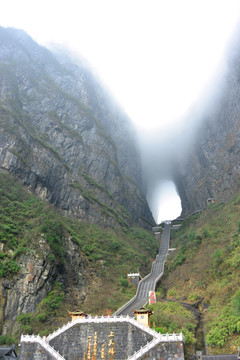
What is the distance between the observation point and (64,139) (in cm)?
5094

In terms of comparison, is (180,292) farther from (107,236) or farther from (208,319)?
(107,236)

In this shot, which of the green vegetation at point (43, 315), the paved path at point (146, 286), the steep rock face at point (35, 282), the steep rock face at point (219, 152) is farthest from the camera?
the steep rock face at point (219, 152)

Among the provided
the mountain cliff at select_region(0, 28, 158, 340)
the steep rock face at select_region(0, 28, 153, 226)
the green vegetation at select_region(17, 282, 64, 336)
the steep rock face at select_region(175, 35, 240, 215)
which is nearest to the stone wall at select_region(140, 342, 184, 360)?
the green vegetation at select_region(17, 282, 64, 336)

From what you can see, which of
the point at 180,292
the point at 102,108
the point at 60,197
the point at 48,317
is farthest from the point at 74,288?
the point at 102,108

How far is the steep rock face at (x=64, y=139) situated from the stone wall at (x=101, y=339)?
2270cm

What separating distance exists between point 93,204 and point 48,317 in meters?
23.0

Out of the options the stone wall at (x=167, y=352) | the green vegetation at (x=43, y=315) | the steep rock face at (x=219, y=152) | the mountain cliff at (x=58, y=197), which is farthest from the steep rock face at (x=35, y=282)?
the steep rock face at (x=219, y=152)

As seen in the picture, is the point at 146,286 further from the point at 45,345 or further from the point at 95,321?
the point at 45,345

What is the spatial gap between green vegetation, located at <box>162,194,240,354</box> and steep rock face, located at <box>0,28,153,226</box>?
15198 mm

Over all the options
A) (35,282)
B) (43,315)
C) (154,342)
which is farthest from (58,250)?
(154,342)

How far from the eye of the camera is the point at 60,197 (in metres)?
40.6

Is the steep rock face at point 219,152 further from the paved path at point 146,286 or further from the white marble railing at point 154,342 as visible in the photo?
the white marble railing at point 154,342

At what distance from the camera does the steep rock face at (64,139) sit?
40750mm

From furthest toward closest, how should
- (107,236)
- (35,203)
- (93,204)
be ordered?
(93,204) < (107,236) < (35,203)
